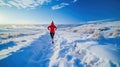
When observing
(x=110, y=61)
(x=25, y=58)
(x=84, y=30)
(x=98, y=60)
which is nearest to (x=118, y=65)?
(x=110, y=61)

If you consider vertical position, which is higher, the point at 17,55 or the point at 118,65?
the point at 17,55

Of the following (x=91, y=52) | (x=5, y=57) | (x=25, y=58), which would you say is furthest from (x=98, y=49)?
(x=5, y=57)

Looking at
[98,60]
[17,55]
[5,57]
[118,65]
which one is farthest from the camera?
[17,55]

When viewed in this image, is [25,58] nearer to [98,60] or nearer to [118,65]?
[98,60]

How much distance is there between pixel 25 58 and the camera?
20.8 feet

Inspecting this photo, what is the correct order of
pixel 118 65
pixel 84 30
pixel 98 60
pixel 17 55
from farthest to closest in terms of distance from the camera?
pixel 84 30 < pixel 17 55 < pixel 98 60 < pixel 118 65

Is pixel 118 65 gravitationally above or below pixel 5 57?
below

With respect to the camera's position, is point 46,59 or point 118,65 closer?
point 118,65

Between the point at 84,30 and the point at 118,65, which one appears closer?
the point at 118,65

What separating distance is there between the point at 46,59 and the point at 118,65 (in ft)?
9.72

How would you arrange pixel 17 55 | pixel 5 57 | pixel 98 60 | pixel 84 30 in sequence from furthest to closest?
1. pixel 84 30
2. pixel 17 55
3. pixel 5 57
4. pixel 98 60

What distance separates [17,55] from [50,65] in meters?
1.82

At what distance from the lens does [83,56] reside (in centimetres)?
643

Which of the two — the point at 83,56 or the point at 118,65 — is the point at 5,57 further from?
the point at 118,65
